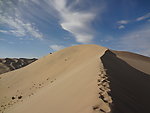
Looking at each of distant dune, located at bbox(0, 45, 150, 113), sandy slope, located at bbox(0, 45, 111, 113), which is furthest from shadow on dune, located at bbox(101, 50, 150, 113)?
sandy slope, located at bbox(0, 45, 111, 113)

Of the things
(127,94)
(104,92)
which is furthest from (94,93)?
(127,94)

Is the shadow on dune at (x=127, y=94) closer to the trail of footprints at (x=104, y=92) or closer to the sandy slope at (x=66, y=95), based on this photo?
the trail of footprints at (x=104, y=92)

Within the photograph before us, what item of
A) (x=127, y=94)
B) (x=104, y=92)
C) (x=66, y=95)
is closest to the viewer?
(x=104, y=92)

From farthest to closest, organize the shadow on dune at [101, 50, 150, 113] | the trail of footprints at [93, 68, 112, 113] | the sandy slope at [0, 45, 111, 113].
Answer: the sandy slope at [0, 45, 111, 113], the shadow on dune at [101, 50, 150, 113], the trail of footprints at [93, 68, 112, 113]

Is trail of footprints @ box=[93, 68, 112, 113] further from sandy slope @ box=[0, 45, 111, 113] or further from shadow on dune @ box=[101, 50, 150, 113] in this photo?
shadow on dune @ box=[101, 50, 150, 113]

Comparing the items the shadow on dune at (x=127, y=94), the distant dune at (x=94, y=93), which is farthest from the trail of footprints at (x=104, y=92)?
the shadow on dune at (x=127, y=94)

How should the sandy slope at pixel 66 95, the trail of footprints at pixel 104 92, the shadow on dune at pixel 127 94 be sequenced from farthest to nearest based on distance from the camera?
1. the sandy slope at pixel 66 95
2. the shadow on dune at pixel 127 94
3. the trail of footprints at pixel 104 92

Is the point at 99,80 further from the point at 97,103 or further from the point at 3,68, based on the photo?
the point at 3,68

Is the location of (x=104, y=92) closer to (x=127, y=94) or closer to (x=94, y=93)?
(x=94, y=93)

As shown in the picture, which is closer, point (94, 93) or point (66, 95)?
point (94, 93)

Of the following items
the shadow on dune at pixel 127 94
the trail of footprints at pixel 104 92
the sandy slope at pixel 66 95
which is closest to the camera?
the trail of footprints at pixel 104 92

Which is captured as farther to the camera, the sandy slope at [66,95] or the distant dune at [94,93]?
the sandy slope at [66,95]

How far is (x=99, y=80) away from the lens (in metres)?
5.51

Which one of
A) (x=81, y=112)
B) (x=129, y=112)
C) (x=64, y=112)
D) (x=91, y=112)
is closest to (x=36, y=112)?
(x=64, y=112)
